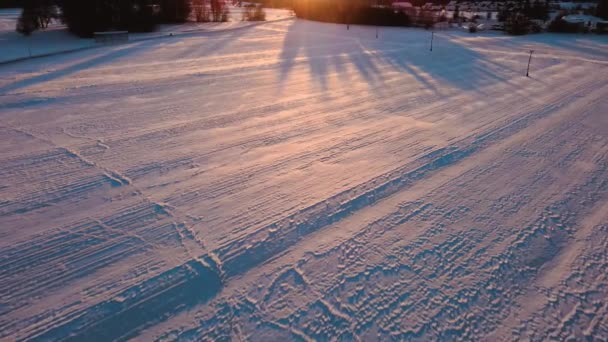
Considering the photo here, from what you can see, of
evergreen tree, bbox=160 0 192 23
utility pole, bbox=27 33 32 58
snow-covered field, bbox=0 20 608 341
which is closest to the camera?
snow-covered field, bbox=0 20 608 341

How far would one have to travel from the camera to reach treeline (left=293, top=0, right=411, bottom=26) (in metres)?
25.1

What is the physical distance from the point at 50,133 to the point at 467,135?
20.1ft

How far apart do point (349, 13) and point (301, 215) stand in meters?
26.5

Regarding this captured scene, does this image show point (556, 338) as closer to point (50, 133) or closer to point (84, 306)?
point (84, 306)

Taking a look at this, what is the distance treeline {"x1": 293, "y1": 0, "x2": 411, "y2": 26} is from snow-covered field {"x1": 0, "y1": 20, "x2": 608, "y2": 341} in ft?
64.3

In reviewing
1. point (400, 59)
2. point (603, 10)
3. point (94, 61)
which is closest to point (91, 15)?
point (94, 61)

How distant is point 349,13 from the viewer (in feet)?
88.2


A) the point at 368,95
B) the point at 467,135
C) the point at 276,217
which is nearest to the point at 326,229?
the point at 276,217

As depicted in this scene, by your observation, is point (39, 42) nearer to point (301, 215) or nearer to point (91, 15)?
point (91, 15)

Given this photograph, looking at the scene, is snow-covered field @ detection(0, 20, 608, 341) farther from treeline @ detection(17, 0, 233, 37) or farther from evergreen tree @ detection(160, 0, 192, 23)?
evergreen tree @ detection(160, 0, 192, 23)

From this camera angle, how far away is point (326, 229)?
331 centimetres

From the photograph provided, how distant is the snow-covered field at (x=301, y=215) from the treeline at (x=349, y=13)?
19.6 meters

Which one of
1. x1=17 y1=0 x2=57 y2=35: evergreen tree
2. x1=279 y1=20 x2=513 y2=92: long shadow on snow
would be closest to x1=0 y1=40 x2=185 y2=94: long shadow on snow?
x1=279 y1=20 x2=513 y2=92: long shadow on snow

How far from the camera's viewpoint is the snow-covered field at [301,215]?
→ 8.09 feet
